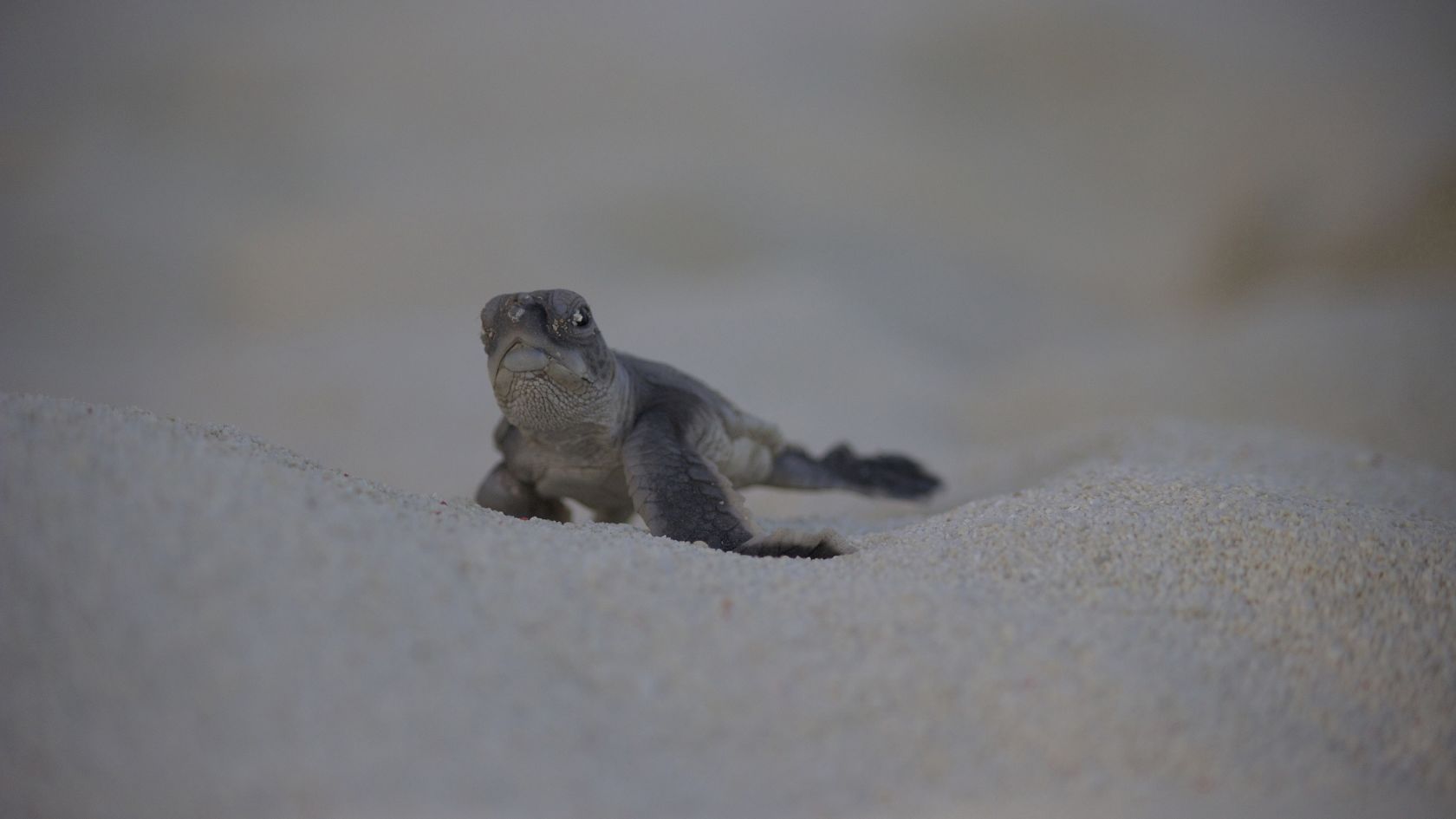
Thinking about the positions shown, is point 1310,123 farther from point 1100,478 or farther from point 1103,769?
point 1103,769

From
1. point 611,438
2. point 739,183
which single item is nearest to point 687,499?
point 611,438

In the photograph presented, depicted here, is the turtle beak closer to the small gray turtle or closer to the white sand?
the small gray turtle

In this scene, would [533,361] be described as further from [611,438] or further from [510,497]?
[510,497]

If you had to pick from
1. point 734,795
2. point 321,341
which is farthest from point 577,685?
point 321,341

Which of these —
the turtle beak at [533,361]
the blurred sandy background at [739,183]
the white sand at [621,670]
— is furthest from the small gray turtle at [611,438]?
the blurred sandy background at [739,183]

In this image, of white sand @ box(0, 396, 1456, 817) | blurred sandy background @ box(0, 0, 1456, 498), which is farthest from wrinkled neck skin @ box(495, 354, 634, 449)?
blurred sandy background @ box(0, 0, 1456, 498)

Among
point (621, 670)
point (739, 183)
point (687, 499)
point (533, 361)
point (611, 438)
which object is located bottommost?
point (621, 670)
